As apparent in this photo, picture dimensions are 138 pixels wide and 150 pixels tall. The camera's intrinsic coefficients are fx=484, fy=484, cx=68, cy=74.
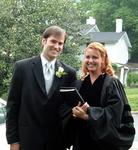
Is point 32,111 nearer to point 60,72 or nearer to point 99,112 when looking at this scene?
point 60,72

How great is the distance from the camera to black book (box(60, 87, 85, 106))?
391cm

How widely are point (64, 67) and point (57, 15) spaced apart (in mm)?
14497

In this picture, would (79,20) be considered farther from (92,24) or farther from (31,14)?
(92,24)

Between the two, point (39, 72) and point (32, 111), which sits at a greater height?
point (39, 72)

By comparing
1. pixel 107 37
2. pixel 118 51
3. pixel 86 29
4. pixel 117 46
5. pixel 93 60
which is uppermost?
pixel 93 60

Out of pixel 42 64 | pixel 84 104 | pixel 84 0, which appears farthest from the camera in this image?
pixel 84 0

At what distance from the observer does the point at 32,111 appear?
413 cm

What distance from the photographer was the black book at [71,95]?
3909mm

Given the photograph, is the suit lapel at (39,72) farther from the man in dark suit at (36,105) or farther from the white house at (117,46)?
the white house at (117,46)

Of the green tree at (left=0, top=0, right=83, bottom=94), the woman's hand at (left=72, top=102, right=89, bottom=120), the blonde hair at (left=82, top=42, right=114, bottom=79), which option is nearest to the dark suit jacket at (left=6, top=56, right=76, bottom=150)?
the woman's hand at (left=72, top=102, right=89, bottom=120)

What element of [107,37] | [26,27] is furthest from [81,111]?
[107,37]

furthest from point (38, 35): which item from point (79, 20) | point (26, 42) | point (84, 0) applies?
point (84, 0)

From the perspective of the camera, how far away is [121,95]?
13.2 feet

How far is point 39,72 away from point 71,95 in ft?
→ 1.44
